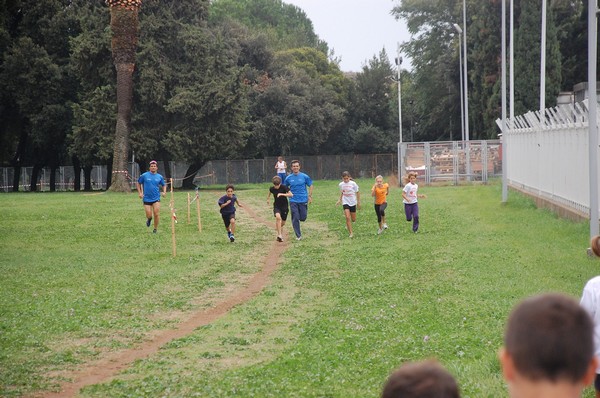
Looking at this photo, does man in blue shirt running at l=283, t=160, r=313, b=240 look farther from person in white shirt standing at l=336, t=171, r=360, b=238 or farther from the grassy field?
person in white shirt standing at l=336, t=171, r=360, b=238

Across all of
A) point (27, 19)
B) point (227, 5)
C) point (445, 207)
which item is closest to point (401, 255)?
point (445, 207)

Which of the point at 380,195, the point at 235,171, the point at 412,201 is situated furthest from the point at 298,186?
the point at 235,171

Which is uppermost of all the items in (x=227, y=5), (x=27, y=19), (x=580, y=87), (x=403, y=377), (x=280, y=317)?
(x=227, y=5)

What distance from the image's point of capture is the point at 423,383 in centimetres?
315

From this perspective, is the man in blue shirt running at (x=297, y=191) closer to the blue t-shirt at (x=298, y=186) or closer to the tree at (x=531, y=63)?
the blue t-shirt at (x=298, y=186)

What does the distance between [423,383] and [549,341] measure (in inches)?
16.6

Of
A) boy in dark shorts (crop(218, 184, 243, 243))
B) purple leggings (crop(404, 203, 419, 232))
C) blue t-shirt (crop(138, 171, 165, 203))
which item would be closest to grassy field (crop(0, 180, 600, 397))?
purple leggings (crop(404, 203, 419, 232))

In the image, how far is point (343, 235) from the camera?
26.9m

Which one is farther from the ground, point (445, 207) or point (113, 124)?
point (113, 124)

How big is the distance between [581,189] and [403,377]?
23.7m

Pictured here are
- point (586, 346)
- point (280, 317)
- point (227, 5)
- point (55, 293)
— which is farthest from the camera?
point (227, 5)

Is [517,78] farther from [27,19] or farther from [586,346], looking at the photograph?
[586,346]

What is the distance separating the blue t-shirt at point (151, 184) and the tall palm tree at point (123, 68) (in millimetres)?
26677

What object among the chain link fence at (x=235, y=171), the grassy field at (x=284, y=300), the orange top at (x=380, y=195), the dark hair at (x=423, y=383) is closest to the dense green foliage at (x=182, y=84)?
the chain link fence at (x=235, y=171)
